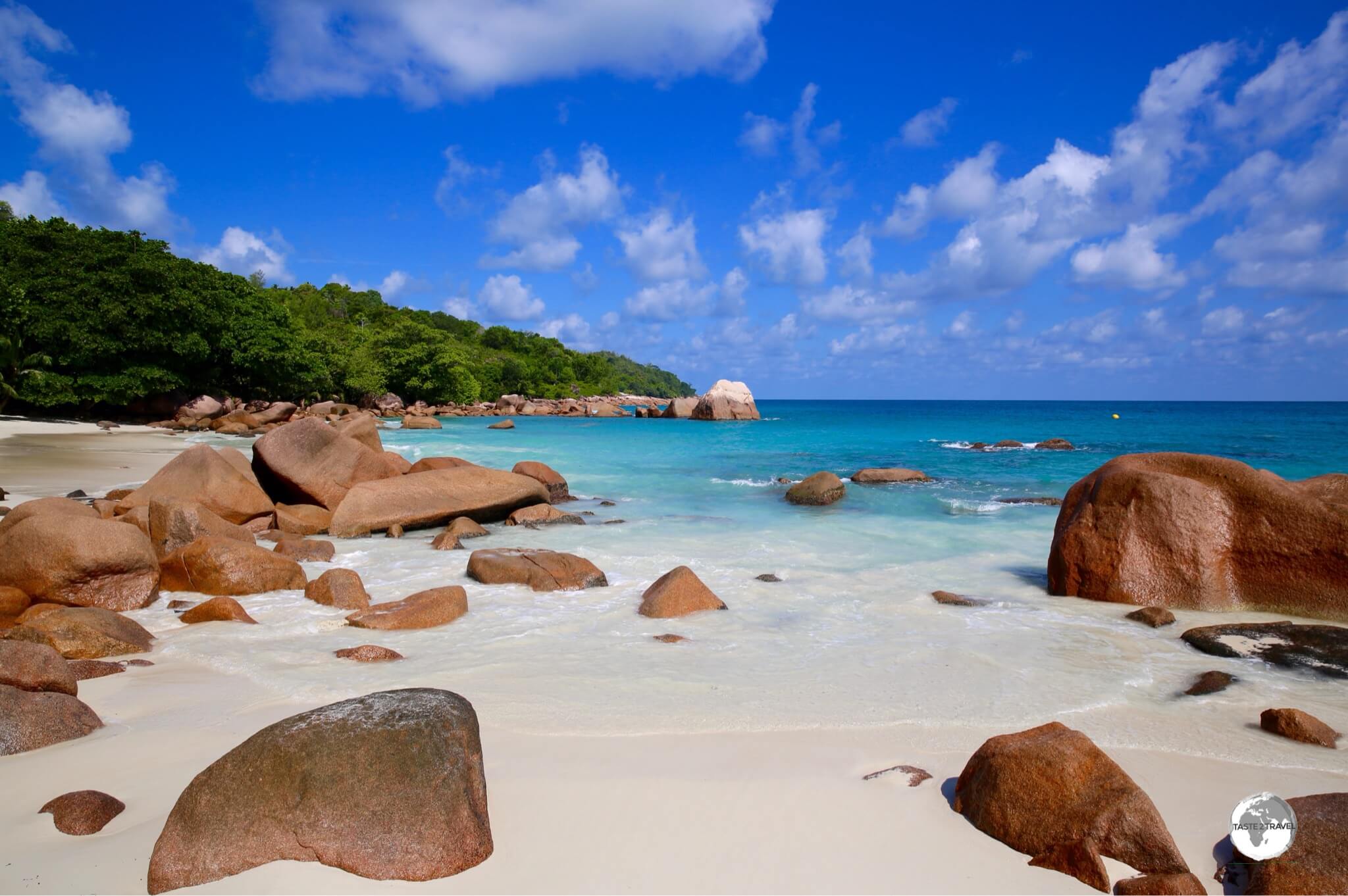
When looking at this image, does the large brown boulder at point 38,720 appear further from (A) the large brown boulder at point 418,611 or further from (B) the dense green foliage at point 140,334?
(B) the dense green foliage at point 140,334

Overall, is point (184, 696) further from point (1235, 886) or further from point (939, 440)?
point (939, 440)

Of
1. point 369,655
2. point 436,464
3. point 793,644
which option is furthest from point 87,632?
point 436,464

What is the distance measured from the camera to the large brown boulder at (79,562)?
604 cm

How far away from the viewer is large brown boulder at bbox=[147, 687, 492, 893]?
2674 mm

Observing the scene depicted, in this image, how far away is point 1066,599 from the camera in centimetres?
744

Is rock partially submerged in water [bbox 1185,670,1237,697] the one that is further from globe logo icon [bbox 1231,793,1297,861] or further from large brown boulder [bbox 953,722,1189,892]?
large brown boulder [bbox 953,722,1189,892]

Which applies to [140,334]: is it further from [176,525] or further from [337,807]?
[337,807]

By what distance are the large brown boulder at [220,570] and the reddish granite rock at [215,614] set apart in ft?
2.83

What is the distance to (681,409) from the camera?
64.3 meters

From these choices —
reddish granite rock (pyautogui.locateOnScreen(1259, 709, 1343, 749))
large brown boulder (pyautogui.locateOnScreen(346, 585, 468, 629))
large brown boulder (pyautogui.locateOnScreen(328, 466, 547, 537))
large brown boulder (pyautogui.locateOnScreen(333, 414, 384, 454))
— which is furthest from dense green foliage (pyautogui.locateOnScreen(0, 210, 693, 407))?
reddish granite rock (pyautogui.locateOnScreen(1259, 709, 1343, 749))

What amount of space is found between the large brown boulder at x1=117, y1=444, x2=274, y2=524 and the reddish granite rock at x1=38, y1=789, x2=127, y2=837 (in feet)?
27.0

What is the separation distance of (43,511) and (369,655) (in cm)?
414

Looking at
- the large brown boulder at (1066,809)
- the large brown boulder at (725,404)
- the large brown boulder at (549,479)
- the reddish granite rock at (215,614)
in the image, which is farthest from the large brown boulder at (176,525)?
the large brown boulder at (725,404)

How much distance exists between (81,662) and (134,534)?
2.26 m
